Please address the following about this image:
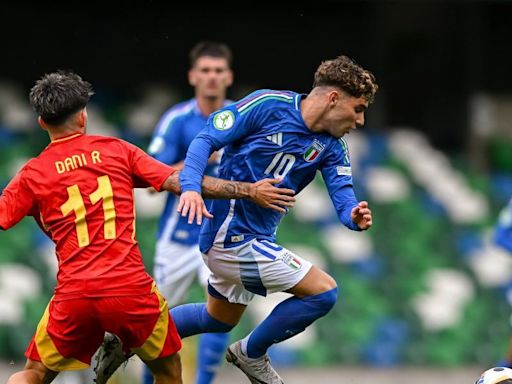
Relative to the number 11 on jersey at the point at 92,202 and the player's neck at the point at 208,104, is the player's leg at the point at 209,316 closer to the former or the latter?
the number 11 on jersey at the point at 92,202

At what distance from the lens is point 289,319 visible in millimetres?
6578

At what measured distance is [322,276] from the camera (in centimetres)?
657

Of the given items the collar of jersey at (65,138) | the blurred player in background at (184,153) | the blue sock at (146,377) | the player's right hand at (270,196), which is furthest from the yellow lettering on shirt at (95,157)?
the blue sock at (146,377)

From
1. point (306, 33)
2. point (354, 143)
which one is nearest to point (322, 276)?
point (354, 143)

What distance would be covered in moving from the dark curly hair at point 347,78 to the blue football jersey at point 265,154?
0.70 feet

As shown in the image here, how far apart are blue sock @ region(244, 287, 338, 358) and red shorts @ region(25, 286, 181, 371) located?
652 mm

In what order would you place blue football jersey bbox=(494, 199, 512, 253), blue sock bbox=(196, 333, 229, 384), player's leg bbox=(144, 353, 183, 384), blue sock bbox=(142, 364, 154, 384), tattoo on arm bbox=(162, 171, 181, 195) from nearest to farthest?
tattoo on arm bbox=(162, 171, 181, 195), player's leg bbox=(144, 353, 183, 384), blue sock bbox=(142, 364, 154, 384), blue sock bbox=(196, 333, 229, 384), blue football jersey bbox=(494, 199, 512, 253)

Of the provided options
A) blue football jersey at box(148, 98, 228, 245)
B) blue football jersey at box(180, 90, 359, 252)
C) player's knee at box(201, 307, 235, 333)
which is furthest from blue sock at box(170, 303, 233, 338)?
→ blue football jersey at box(148, 98, 228, 245)

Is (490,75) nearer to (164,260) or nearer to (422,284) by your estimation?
(422,284)

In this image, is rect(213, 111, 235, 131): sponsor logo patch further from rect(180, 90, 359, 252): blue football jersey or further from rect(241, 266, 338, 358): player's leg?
rect(241, 266, 338, 358): player's leg

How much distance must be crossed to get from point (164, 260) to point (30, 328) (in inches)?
146

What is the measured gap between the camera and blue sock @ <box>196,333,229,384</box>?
26.6ft

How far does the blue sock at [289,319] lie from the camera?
6.51 m

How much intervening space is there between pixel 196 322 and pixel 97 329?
1.12 meters
